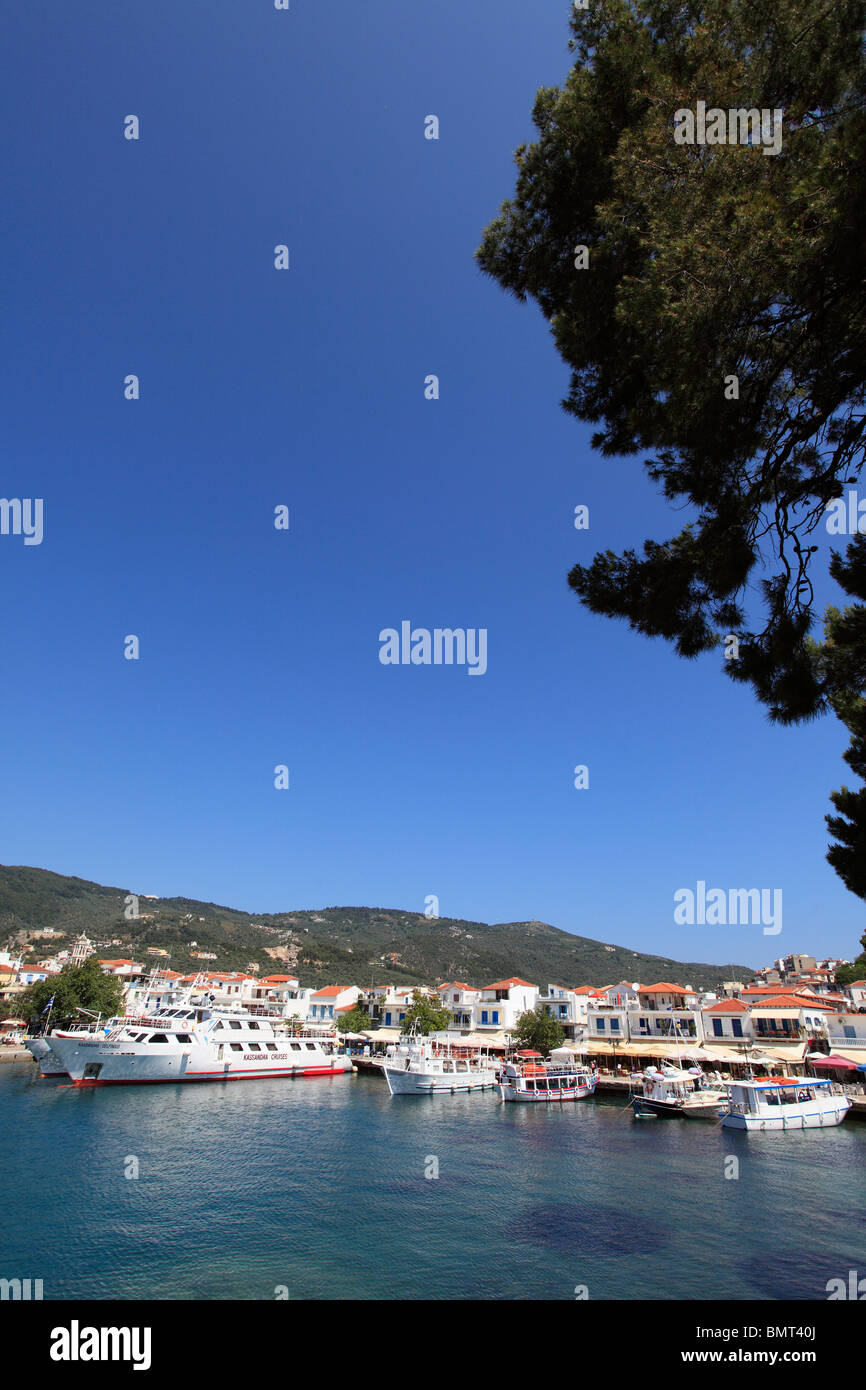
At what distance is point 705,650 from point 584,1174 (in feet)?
65.0

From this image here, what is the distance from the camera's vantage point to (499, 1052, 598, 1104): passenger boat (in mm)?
37000

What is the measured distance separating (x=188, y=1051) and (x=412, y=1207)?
27666mm

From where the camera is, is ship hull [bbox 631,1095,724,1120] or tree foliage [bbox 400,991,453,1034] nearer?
ship hull [bbox 631,1095,724,1120]

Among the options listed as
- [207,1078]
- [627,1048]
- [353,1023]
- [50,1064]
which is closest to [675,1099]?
[627,1048]

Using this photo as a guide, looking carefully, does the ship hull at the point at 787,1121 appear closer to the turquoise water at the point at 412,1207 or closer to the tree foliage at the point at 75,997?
the turquoise water at the point at 412,1207

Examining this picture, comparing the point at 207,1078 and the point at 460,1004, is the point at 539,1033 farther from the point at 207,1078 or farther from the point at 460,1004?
the point at 207,1078

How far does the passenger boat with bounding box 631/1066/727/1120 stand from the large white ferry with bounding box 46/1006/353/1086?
Result: 23341mm

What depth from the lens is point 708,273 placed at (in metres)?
6.64

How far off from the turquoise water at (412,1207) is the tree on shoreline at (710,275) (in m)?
12.1

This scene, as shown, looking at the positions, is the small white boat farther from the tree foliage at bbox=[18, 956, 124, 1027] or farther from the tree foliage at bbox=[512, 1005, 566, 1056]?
the tree foliage at bbox=[512, 1005, 566, 1056]

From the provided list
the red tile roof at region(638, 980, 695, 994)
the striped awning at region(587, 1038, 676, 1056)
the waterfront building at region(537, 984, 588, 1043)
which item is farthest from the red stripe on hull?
the red tile roof at region(638, 980, 695, 994)

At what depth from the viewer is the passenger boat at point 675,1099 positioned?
3328 centimetres

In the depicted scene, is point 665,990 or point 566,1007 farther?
point 566,1007
